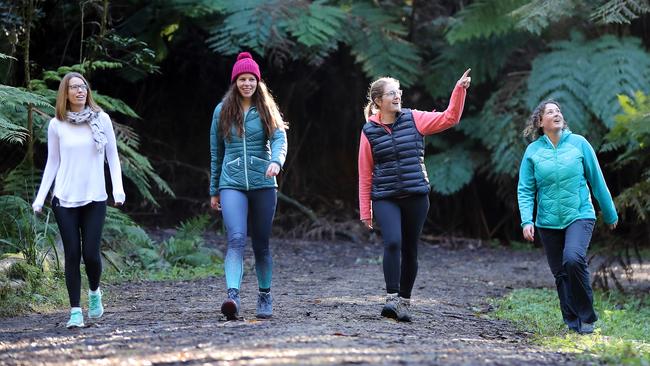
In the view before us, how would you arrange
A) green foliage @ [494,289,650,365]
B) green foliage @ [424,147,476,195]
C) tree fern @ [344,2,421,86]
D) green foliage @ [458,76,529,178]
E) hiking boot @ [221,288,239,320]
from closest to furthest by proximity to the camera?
green foliage @ [494,289,650,365], hiking boot @ [221,288,239,320], green foliage @ [458,76,529,178], tree fern @ [344,2,421,86], green foliage @ [424,147,476,195]

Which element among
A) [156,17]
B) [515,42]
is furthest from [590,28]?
[156,17]

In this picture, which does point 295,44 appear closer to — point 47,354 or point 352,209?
point 352,209

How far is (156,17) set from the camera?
463 inches

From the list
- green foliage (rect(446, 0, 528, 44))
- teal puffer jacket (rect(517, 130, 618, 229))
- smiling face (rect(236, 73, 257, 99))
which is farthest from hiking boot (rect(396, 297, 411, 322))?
green foliage (rect(446, 0, 528, 44))

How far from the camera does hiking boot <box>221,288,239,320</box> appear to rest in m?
5.66

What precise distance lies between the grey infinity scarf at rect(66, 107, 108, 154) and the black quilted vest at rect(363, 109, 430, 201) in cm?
179

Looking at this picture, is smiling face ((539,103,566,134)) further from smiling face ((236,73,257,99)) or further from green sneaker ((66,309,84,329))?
green sneaker ((66,309,84,329))

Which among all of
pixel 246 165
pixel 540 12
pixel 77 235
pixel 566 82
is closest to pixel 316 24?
pixel 540 12

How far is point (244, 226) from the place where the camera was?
230 inches

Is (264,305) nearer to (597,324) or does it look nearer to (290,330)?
(290,330)

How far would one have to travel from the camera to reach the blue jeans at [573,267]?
5891mm

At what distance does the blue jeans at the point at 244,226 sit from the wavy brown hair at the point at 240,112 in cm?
40

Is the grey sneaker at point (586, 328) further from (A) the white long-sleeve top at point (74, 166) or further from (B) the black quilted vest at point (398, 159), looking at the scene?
(A) the white long-sleeve top at point (74, 166)

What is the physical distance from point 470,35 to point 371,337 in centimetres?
775
